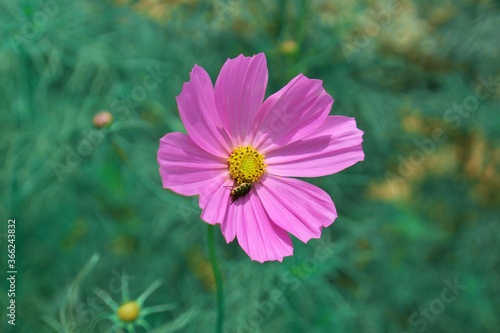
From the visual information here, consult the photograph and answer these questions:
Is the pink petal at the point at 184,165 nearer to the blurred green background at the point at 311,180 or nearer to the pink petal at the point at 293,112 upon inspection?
the pink petal at the point at 293,112

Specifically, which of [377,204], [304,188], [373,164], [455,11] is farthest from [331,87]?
[304,188]

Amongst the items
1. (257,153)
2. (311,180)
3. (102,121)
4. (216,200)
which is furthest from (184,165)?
(311,180)

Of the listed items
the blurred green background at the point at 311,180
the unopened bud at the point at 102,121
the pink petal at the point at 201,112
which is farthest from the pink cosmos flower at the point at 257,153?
the blurred green background at the point at 311,180

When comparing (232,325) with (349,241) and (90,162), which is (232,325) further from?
(90,162)

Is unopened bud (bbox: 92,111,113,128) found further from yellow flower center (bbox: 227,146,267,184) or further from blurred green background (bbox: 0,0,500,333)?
blurred green background (bbox: 0,0,500,333)

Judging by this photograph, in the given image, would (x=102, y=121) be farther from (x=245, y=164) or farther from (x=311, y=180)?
(x=311, y=180)

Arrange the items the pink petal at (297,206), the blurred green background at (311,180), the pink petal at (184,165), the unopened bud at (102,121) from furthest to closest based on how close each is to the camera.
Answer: the blurred green background at (311,180)
the unopened bud at (102,121)
the pink petal at (297,206)
the pink petal at (184,165)
